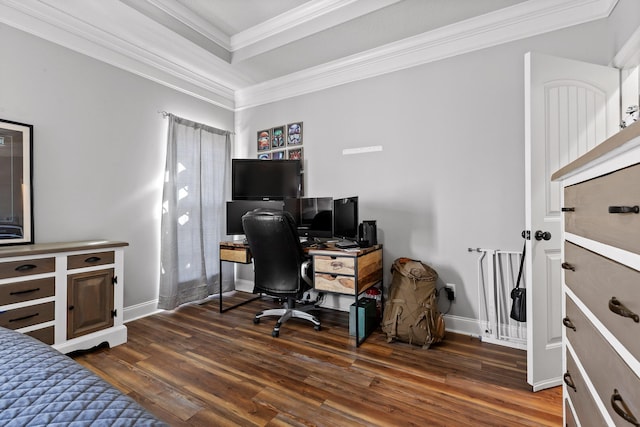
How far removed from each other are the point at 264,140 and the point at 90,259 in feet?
7.33

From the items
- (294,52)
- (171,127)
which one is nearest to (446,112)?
(294,52)

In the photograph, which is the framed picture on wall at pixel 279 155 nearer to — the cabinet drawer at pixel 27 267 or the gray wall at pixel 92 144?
the gray wall at pixel 92 144

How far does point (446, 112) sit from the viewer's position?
2615mm

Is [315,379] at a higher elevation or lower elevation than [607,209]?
lower

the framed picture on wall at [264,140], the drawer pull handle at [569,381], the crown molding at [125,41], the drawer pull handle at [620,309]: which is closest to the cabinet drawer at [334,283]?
the drawer pull handle at [569,381]

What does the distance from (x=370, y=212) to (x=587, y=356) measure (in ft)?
7.20

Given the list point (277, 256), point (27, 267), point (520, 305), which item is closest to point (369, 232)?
point (277, 256)

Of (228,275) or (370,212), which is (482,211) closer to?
(370,212)

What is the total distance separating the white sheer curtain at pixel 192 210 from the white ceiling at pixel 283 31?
1.93ft

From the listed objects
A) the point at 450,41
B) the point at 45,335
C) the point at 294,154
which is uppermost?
the point at 450,41

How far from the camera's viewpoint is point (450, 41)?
8.47ft

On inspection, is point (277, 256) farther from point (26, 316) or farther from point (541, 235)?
point (541, 235)

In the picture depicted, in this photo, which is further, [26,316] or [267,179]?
[267,179]

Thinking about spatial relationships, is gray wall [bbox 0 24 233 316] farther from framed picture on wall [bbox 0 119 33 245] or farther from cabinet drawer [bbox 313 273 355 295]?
cabinet drawer [bbox 313 273 355 295]
